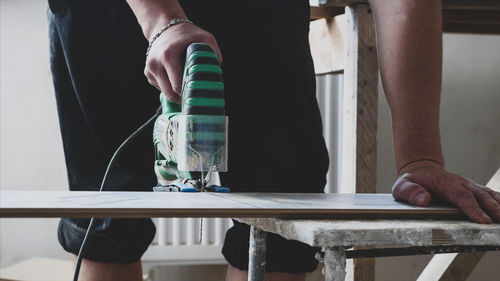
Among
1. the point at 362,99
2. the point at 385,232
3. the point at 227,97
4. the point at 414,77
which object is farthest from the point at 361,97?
the point at 385,232

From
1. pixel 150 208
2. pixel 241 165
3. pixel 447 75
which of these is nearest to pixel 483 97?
pixel 447 75

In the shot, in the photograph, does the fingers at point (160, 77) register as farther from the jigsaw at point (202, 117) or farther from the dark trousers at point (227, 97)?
the dark trousers at point (227, 97)

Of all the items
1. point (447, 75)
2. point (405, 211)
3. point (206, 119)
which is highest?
point (447, 75)

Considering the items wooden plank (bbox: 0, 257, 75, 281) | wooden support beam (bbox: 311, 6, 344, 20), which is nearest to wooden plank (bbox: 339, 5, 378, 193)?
wooden support beam (bbox: 311, 6, 344, 20)

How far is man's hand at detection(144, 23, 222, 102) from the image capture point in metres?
0.95

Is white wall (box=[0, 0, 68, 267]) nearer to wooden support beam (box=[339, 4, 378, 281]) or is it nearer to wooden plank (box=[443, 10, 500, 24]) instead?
wooden support beam (box=[339, 4, 378, 281])

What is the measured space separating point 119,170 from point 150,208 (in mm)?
659

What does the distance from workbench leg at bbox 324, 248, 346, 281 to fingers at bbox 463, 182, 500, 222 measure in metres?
0.25

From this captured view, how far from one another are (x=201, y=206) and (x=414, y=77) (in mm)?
478

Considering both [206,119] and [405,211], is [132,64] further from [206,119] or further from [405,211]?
[405,211]

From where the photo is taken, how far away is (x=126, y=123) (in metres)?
1.41

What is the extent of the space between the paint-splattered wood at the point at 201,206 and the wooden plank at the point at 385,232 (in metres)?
0.03

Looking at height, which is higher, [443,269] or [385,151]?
[385,151]

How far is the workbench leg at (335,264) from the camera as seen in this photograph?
0.71 metres
